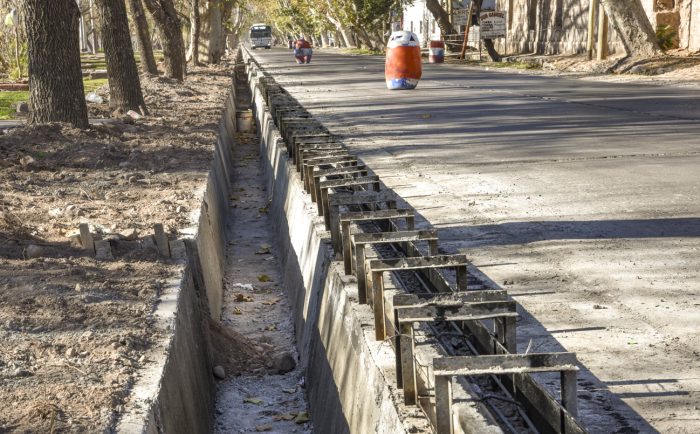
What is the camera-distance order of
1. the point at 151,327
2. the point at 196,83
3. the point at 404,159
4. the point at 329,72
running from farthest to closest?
the point at 329,72, the point at 196,83, the point at 404,159, the point at 151,327

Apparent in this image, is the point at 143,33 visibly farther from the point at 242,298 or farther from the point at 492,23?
the point at 242,298

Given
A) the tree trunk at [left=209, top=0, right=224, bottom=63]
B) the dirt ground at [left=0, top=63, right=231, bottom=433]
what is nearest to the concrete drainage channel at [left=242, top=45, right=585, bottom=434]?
the dirt ground at [left=0, top=63, right=231, bottom=433]

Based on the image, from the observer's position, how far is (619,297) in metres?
5.86

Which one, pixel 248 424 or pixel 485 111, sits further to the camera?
pixel 485 111

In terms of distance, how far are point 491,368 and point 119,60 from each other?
16486mm

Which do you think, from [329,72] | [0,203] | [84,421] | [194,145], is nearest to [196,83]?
[329,72]

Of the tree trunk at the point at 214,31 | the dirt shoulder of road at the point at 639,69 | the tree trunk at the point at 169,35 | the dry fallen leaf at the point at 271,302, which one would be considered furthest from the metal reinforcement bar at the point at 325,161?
the tree trunk at the point at 214,31

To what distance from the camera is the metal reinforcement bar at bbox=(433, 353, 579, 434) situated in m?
3.51

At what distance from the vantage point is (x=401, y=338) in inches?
156

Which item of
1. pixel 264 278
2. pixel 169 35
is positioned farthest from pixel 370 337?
pixel 169 35

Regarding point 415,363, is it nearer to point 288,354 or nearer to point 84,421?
point 84,421

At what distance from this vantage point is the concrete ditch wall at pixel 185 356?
14.4 ft

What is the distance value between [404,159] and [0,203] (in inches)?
207

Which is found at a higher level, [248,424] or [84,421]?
[84,421]
